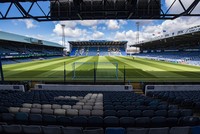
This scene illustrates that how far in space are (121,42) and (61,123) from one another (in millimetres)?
108486

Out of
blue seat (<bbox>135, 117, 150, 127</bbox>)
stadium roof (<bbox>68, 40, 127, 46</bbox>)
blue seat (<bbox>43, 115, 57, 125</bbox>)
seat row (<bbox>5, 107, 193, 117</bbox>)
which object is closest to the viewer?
blue seat (<bbox>135, 117, 150, 127</bbox>)

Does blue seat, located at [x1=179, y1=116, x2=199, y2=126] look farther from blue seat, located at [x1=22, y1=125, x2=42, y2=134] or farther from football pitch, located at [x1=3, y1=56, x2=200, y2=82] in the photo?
football pitch, located at [x1=3, y1=56, x2=200, y2=82]

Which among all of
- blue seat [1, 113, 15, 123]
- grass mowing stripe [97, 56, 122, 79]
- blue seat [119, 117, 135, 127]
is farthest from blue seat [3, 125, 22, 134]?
grass mowing stripe [97, 56, 122, 79]

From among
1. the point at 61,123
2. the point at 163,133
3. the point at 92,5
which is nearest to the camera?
the point at 163,133

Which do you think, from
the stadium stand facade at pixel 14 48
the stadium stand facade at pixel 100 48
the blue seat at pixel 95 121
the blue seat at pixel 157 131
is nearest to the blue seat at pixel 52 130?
the blue seat at pixel 95 121

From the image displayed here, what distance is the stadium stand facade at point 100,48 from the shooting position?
111 metres

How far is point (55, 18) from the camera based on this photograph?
34.5 ft

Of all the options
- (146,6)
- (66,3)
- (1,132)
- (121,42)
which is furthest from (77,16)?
(121,42)

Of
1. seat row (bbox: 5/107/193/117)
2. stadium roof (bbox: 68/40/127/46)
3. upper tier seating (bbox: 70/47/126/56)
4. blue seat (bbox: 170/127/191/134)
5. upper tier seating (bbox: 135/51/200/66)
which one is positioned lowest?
seat row (bbox: 5/107/193/117)

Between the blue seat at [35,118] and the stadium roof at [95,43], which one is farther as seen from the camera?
the stadium roof at [95,43]

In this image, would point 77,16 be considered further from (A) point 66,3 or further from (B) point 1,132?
(B) point 1,132

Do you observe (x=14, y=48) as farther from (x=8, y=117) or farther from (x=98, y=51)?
(x=8, y=117)

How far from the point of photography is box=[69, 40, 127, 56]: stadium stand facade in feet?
365

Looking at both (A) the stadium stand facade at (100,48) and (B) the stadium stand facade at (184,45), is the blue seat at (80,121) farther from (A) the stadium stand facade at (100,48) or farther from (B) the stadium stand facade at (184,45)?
(A) the stadium stand facade at (100,48)
